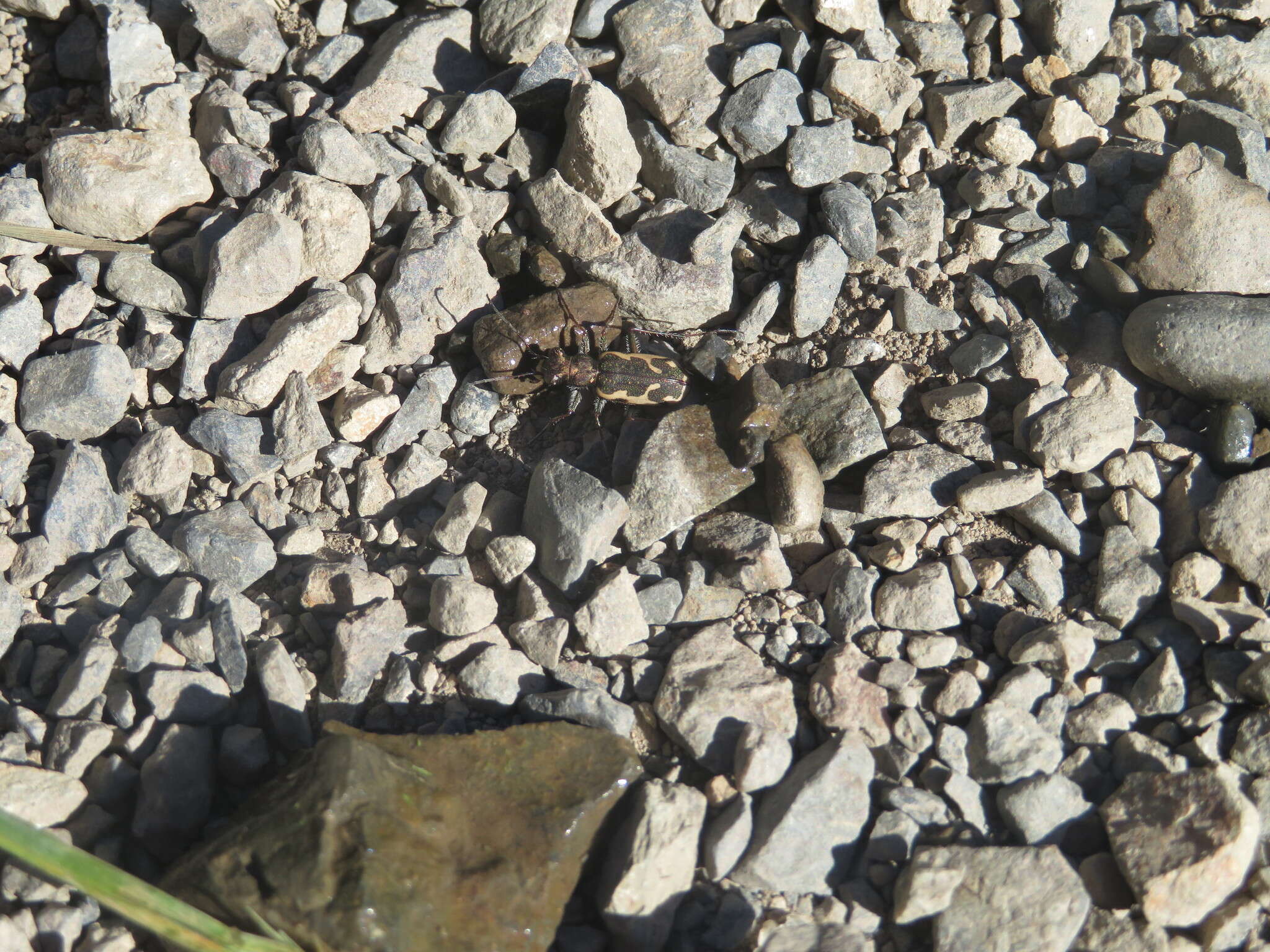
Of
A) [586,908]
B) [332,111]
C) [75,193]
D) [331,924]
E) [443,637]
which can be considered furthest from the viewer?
[332,111]

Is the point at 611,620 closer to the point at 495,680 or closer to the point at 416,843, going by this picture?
the point at 495,680

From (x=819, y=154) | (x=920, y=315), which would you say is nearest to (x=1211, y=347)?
(x=920, y=315)

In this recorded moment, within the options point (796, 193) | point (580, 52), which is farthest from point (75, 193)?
point (796, 193)

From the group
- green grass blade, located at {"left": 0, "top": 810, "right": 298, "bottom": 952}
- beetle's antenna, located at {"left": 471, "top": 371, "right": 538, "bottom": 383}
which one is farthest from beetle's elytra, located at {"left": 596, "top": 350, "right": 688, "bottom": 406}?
green grass blade, located at {"left": 0, "top": 810, "right": 298, "bottom": 952}

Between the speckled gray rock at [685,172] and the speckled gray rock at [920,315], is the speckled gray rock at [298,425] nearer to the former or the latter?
the speckled gray rock at [685,172]

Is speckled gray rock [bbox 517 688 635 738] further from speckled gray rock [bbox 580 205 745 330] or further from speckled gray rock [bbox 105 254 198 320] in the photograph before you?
speckled gray rock [bbox 105 254 198 320]

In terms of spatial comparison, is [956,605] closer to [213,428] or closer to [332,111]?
[213,428]
